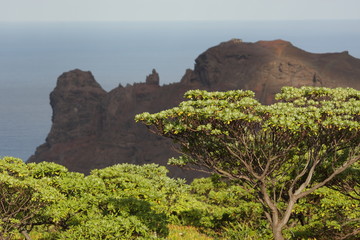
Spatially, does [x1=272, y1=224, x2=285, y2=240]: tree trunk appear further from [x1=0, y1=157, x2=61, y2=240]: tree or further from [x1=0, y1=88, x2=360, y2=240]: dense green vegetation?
[x1=0, y1=157, x2=61, y2=240]: tree

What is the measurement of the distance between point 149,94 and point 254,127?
136836 millimetres

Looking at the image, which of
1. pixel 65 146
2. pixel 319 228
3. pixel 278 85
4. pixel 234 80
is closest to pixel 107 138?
pixel 65 146

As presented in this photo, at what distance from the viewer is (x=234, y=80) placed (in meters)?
140

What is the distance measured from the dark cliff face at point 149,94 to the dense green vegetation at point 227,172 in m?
108

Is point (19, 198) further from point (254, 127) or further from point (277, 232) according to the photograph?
point (277, 232)

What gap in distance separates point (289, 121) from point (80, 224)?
8.42 metres

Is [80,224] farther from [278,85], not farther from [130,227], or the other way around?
[278,85]

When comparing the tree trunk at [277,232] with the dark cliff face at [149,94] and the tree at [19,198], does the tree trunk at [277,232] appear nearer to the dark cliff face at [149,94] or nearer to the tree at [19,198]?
the tree at [19,198]

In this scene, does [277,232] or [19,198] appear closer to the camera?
[19,198]

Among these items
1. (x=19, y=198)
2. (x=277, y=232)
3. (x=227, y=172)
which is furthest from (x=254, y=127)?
(x=19, y=198)

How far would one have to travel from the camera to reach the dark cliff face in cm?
13500

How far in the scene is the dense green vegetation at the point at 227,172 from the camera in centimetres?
1480

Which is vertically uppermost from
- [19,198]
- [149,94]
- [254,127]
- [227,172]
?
[254,127]

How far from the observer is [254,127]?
15.3 m
